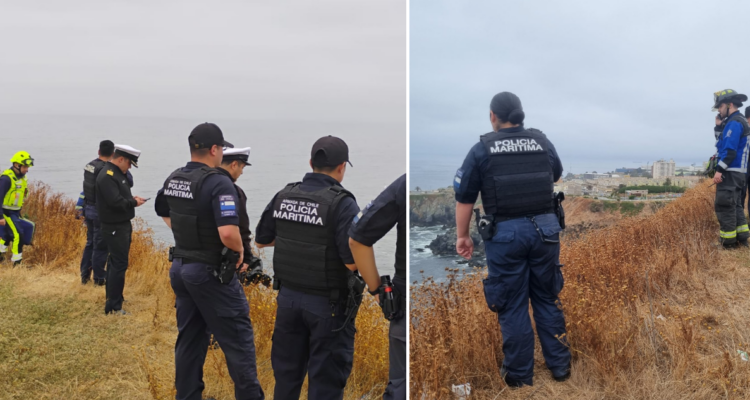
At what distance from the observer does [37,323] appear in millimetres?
5992

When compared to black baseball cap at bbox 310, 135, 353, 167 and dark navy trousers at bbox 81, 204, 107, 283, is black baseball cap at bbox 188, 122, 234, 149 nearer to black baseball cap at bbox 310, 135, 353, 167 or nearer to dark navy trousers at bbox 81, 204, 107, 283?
black baseball cap at bbox 310, 135, 353, 167

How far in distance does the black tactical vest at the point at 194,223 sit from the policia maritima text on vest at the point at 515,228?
5.64 ft

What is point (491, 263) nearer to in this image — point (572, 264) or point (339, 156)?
point (339, 156)

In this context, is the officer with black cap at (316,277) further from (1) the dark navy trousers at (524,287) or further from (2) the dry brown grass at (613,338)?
(1) the dark navy trousers at (524,287)

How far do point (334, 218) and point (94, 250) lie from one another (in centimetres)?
536

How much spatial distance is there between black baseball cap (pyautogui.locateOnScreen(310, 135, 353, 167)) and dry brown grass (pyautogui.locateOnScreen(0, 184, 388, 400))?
1626 mm

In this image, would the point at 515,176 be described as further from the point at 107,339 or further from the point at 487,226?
the point at 107,339

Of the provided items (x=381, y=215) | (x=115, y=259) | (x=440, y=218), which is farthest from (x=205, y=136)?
(x=115, y=259)

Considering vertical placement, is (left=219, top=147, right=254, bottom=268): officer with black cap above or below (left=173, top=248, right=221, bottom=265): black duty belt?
above

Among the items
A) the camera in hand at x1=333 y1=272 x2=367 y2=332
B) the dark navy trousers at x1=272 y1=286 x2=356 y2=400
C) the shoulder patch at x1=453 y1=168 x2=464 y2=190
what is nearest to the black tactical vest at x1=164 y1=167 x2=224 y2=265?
the dark navy trousers at x1=272 y1=286 x2=356 y2=400

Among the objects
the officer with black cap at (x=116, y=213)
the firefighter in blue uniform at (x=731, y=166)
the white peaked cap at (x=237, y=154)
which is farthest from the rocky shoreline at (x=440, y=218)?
the officer with black cap at (x=116, y=213)

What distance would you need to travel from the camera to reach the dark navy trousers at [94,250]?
279 inches

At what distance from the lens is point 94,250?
7.14 m

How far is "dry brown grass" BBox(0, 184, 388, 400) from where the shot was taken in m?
4.19
